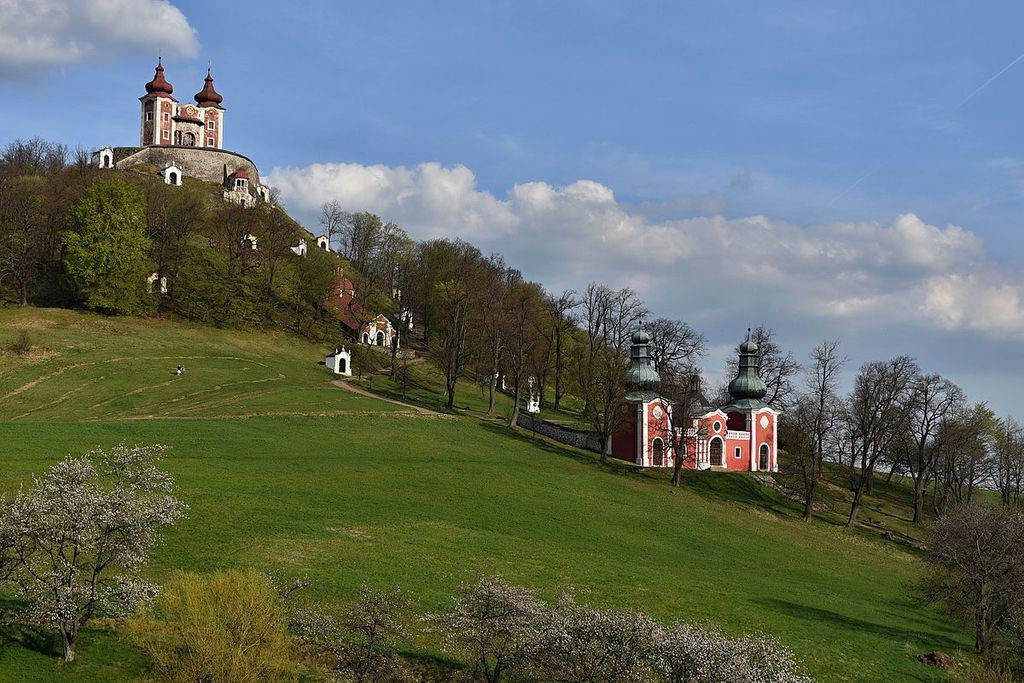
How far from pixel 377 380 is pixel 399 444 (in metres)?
27.7

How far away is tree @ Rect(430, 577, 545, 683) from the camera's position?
2014cm

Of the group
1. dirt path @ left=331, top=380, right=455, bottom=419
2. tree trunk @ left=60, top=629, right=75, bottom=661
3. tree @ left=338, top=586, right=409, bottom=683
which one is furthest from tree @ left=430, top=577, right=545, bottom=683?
dirt path @ left=331, top=380, right=455, bottom=419

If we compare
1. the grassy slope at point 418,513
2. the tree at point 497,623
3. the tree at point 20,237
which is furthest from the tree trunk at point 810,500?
the tree at point 20,237

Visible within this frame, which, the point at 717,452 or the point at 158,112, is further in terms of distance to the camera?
the point at 158,112

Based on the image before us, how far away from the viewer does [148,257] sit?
3474 inches

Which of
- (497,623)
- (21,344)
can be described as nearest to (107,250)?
(21,344)

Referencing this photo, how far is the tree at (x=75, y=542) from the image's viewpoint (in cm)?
2125

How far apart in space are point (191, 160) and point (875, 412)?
336 feet

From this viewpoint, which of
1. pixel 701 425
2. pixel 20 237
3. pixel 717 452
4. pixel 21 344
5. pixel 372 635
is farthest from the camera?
pixel 20 237

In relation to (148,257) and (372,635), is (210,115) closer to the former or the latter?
(148,257)

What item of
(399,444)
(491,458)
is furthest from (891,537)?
(399,444)

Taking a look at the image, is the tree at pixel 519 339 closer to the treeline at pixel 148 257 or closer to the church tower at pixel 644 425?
the church tower at pixel 644 425

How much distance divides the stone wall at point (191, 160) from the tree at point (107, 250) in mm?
51351

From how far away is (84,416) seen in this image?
181 feet
